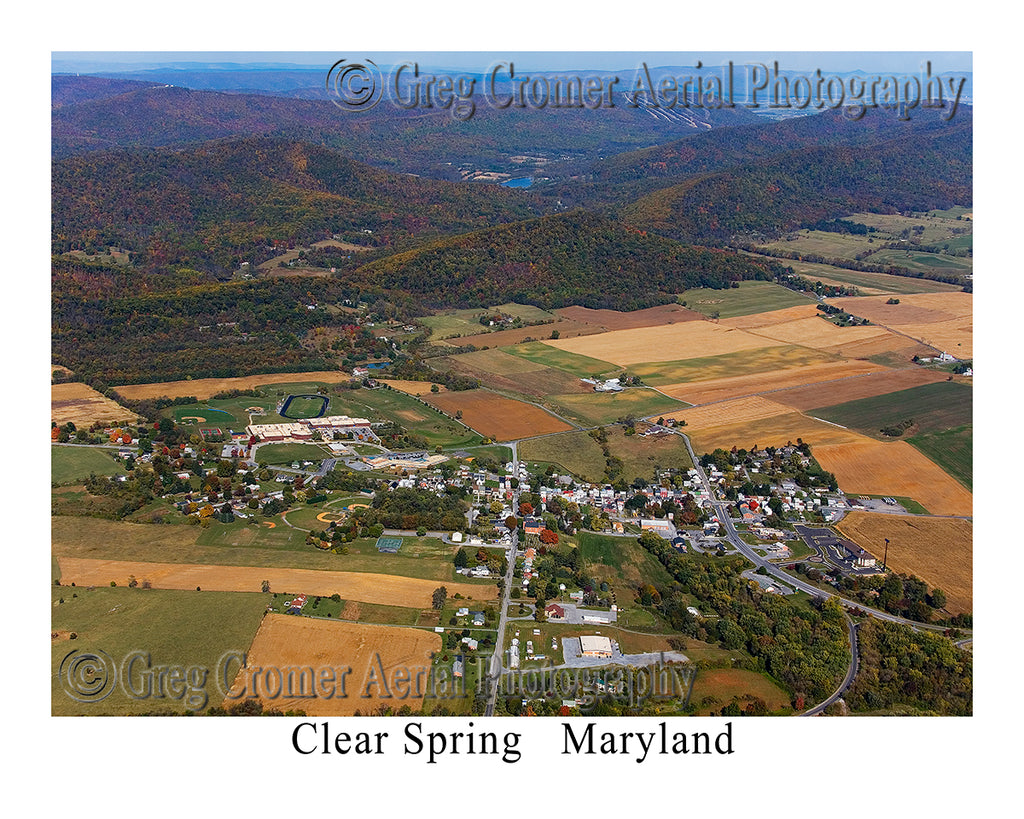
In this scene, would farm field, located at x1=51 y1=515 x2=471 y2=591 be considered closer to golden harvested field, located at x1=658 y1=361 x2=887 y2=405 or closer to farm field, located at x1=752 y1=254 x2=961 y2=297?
golden harvested field, located at x1=658 y1=361 x2=887 y2=405

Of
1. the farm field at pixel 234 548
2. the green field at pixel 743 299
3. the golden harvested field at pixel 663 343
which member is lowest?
the farm field at pixel 234 548

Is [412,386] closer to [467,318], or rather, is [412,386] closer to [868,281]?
[467,318]

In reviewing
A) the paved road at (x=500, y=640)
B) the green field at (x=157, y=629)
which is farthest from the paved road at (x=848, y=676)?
the green field at (x=157, y=629)

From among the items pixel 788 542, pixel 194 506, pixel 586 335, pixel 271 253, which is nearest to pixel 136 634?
pixel 194 506

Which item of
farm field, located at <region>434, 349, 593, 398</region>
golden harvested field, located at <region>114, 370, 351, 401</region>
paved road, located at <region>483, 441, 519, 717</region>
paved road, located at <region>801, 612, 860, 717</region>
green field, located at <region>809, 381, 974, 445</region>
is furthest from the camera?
farm field, located at <region>434, 349, 593, 398</region>

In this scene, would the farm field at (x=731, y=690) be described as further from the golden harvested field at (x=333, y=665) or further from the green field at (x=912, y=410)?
the green field at (x=912, y=410)

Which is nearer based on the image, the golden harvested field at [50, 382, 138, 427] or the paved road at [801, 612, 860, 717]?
the paved road at [801, 612, 860, 717]

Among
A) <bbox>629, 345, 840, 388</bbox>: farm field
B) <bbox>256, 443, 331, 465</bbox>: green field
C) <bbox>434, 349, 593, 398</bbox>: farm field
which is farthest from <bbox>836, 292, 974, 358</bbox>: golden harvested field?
<bbox>256, 443, 331, 465</bbox>: green field
